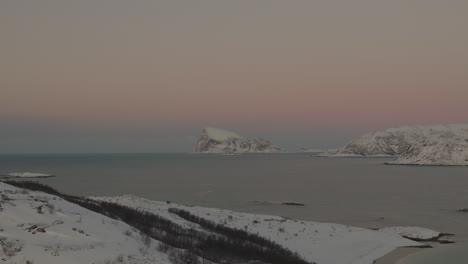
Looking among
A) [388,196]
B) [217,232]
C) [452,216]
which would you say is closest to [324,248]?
[217,232]

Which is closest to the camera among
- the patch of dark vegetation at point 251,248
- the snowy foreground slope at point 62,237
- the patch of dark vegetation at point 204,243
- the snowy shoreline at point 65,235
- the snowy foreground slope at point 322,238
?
the snowy foreground slope at point 62,237

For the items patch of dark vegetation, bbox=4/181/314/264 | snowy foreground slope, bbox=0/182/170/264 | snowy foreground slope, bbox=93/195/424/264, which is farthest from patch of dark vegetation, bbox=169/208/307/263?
snowy foreground slope, bbox=0/182/170/264

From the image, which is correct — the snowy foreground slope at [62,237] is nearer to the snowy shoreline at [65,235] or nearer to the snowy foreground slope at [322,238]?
the snowy shoreline at [65,235]

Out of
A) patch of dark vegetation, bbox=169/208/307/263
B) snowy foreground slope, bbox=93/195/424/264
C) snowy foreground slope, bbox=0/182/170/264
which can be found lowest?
snowy foreground slope, bbox=93/195/424/264

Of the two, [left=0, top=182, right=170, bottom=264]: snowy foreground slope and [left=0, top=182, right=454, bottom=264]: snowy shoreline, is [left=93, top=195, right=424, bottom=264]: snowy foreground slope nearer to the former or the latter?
[left=0, top=182, right=454, bottom=264]: snowy shoreline

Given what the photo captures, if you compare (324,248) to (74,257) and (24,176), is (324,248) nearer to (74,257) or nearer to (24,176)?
(74,257)

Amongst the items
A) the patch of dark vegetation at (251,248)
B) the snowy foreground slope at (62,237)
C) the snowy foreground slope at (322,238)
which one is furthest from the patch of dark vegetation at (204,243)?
the snowy foreground slope at (322,238)
